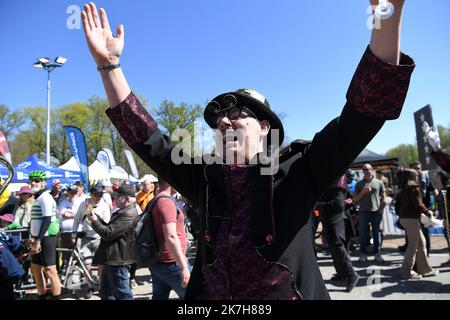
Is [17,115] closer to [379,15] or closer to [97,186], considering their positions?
[97,186]

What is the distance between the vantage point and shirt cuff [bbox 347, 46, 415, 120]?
3.67 ft

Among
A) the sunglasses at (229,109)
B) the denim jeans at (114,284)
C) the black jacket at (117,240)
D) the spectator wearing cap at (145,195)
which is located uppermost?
the sunglasses at (229,109)

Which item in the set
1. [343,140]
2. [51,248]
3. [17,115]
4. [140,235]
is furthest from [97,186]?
[17,115]

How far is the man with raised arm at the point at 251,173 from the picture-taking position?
3.98 feet

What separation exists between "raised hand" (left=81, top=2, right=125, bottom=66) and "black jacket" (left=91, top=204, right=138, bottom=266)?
3.03 metres

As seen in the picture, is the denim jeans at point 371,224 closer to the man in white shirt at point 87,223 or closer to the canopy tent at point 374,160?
the man in white shirt at point 87,223

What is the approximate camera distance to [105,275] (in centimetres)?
431

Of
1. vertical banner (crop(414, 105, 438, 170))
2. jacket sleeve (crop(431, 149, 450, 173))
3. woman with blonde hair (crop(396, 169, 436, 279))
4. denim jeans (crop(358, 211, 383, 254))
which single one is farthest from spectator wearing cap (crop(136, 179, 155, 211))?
vertical banner (crop(414, 105, 438, 170))

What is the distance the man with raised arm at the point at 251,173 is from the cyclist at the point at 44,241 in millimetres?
4653

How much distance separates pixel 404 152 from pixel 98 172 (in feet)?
205

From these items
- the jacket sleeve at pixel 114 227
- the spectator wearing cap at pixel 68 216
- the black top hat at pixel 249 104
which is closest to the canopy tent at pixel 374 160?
the spectator wearing cap at pixel 68 216

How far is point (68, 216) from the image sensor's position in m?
6.70

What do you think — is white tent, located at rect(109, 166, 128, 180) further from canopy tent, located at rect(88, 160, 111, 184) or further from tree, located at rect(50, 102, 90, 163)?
tree, located at rect(50, 102, 90, 163)
